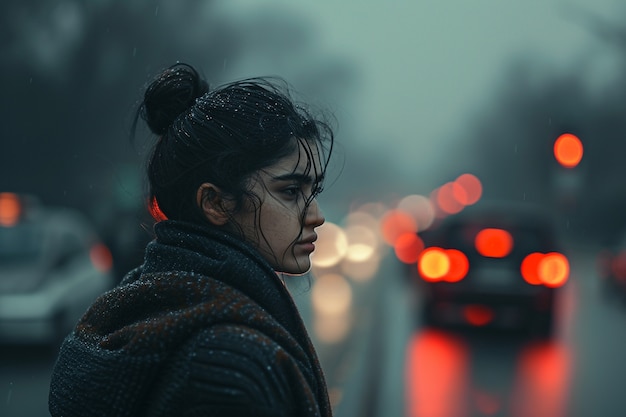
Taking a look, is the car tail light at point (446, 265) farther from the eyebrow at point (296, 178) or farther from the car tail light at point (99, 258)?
the eyebrow at point (296, 178)

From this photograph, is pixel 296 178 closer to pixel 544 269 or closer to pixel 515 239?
pixel 544 269

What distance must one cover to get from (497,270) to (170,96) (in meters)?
11.8

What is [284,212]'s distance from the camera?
1.81m

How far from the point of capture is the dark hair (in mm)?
1767

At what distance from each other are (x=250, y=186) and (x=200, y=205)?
0.30 ft

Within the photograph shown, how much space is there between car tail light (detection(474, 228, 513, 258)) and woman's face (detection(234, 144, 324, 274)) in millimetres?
11756

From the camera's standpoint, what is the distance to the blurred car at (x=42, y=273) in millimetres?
10867

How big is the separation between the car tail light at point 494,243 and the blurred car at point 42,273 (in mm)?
4690

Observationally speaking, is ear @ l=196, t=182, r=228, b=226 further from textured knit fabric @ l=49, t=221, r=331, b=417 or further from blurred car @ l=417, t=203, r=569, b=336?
blurred car @ l=417, t=203, r=569, b=336

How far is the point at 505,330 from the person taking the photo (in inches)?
539

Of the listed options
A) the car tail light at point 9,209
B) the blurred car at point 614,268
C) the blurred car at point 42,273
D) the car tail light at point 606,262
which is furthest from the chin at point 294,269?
the car tail light at point 606,262

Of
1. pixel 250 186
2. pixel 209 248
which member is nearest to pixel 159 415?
pixel 209 248

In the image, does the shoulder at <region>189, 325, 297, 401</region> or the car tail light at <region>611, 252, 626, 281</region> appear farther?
the car tail light at <region>611, 252, 626, 281</region>

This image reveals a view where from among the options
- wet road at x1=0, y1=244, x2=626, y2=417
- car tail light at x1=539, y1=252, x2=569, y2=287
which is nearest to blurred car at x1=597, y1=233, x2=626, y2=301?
wet road at x1=0, y1=244, x2=626, y2=417
